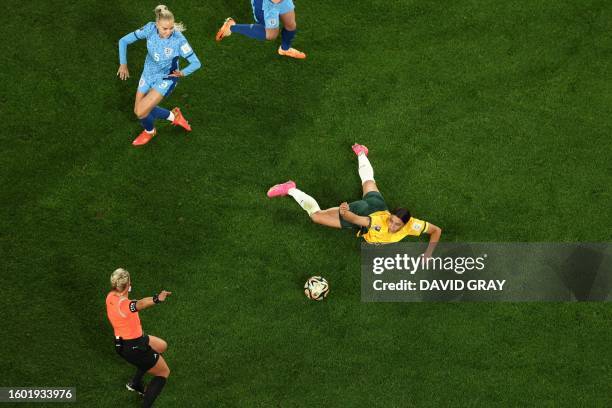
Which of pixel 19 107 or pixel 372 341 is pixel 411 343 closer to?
pixel 372 341

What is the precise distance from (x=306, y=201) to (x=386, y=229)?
145 centimetres

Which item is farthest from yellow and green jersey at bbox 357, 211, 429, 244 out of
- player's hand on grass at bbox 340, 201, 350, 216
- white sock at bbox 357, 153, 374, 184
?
white sock at bbox 357, 153, 374, 184

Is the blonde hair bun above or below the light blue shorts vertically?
below

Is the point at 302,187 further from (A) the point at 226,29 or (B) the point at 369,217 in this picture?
(A) the point at 226,29

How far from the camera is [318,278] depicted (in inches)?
427

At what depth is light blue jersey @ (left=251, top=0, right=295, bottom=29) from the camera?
37.2ft

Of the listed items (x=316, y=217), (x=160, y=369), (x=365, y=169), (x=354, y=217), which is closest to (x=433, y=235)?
(x=354, y=217)

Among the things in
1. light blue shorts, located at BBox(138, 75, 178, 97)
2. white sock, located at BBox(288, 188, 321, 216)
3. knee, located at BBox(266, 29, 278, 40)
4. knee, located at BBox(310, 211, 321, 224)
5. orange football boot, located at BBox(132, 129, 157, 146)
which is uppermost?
knee, located at BBox(266, 29, 278, 40)

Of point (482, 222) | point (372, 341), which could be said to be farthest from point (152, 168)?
point (482, 222)

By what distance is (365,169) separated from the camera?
Result: 11.4 metres

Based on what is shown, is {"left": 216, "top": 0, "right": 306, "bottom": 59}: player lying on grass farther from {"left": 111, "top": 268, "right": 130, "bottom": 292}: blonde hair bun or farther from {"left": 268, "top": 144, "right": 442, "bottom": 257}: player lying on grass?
{"left": 111, "top": 268, "right": 130, "bottom": 292}: blonde hair bun

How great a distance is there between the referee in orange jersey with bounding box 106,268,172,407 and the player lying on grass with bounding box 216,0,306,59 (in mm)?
4946

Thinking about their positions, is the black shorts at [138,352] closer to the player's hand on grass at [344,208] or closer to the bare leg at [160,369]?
the bare leg at [160,369]

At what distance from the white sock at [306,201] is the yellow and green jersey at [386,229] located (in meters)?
0.92
